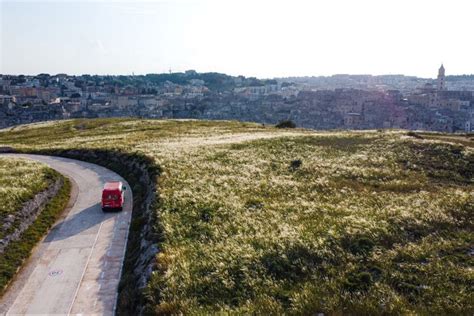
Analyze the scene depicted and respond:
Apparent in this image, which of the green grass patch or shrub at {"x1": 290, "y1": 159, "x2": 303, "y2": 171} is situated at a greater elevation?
shrub at {"x1": 290, "y1": 159, "x2": 303, "y2": 171}

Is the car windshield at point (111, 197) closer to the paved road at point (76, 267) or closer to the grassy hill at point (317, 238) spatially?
the paved road at point (76, 267)

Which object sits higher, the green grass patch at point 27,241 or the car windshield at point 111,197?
the car windshield at point 111,197

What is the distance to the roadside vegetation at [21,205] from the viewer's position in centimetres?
1994

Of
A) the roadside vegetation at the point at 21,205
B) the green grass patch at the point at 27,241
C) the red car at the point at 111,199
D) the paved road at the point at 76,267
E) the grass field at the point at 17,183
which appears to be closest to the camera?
the paved road at the point at 76,267

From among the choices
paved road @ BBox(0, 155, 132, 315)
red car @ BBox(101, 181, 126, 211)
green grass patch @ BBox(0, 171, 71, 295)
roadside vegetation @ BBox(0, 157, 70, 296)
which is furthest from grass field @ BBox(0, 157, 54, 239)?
red car @ BBox(101, 181, 126, 211)

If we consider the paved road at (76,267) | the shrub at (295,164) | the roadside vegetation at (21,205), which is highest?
the shrub at (295,164)

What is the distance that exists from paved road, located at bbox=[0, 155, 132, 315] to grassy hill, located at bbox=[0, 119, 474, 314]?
3319mm

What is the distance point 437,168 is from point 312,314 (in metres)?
26.9

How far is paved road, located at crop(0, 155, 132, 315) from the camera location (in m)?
16.5

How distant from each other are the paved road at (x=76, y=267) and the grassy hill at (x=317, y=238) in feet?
10.9

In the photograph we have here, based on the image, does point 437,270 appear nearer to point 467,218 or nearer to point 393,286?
point 393,286

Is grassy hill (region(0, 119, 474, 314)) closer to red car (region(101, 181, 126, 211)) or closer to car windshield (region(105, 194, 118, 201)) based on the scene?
red car (region(101, 181, 126, 211))

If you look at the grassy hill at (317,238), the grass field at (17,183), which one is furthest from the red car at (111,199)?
the grass field at (17,183)

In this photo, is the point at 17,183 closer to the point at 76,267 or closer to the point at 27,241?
the point at 27,241
